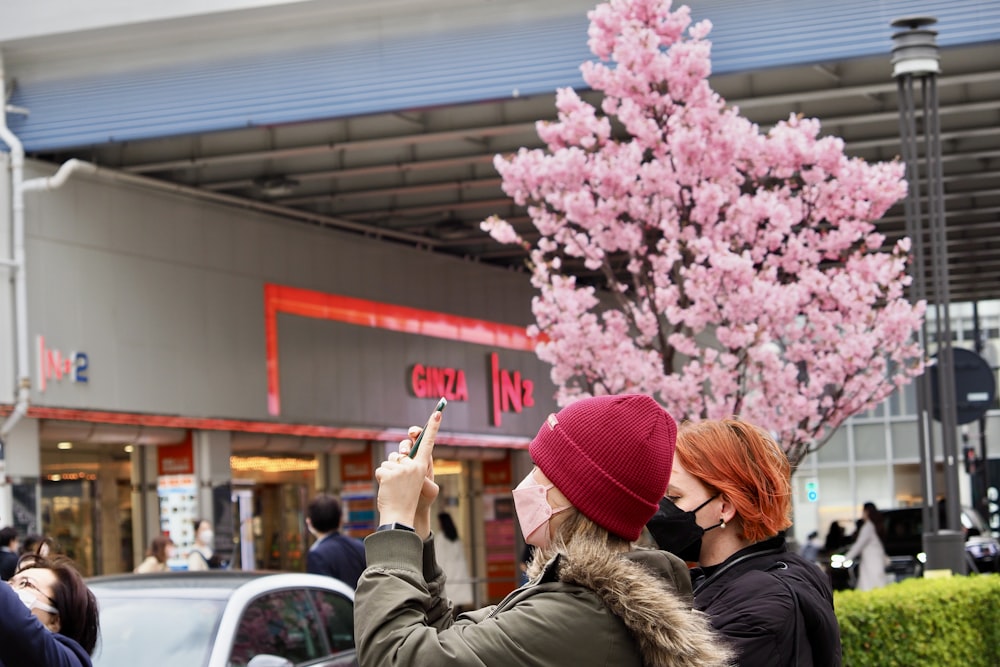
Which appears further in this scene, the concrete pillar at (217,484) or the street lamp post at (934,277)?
the concrete pillar at (217,484)

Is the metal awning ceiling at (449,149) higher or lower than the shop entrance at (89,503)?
higher

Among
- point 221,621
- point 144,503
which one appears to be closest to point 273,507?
point 144,503

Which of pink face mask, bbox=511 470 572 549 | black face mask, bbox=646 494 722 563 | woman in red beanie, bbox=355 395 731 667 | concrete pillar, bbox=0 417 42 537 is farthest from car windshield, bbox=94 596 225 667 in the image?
concrete pillar, bbox=0 417 42 537

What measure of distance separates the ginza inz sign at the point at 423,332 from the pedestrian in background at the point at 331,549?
1073cm

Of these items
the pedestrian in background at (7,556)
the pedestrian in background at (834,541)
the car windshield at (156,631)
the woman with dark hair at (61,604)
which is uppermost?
the woman with dark hair at (61,604)

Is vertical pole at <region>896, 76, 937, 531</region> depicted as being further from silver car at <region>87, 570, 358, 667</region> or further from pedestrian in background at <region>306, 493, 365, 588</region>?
silver car at <region>87, 570, 358, 667</region>

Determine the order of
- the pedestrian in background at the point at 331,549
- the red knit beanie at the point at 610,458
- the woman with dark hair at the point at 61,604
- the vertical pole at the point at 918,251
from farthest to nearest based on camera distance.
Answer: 1. the vertical pole at the point at 918,251
2. the pedestrian in background at the point at 331,549
3. the woman with dark hair at the point at 61,604
4. the red knit beanie at the point at 610,458

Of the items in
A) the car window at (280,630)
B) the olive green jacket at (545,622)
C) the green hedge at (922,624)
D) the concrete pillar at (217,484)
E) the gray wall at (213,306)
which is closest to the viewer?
the olive green jacket at (545,622)

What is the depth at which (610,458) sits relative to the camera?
2.40 meters

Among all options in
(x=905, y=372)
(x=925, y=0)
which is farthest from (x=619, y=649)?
(x=925, y=0)

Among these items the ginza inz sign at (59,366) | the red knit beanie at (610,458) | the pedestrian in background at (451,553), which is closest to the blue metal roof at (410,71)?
the ginza inz sign at (59,366)

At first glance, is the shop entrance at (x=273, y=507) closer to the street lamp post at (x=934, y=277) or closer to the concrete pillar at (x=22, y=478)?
the concrete pillar at (x=22, y=478)

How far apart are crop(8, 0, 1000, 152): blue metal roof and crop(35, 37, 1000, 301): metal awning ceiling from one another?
1.68ft

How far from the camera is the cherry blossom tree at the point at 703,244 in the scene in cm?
1124
